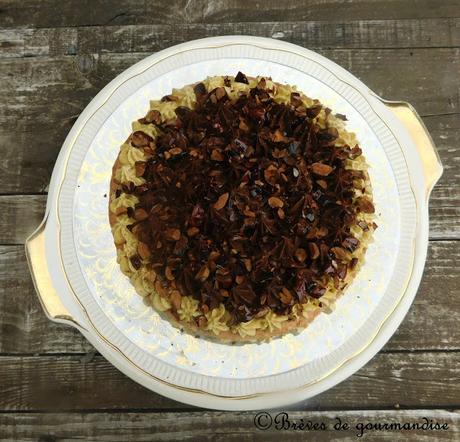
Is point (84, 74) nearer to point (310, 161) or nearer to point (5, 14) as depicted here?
point (5, 14)

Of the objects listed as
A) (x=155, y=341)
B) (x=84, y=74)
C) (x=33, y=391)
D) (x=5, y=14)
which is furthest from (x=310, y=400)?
(x=5, y=14)

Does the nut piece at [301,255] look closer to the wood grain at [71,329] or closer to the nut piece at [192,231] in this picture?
the nut piece at [192,231]

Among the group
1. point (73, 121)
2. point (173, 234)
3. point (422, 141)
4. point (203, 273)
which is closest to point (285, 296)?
point (203, 273)

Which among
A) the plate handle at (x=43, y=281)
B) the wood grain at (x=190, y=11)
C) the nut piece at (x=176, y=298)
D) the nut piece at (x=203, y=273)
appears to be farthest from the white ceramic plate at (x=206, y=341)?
the wood grain at (x=190, y=11)

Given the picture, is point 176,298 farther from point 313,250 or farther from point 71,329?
point 71,329

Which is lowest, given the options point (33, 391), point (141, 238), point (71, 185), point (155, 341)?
point (33, 391)

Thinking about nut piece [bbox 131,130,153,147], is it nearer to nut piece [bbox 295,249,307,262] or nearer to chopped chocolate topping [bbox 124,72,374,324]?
chopped chocolate topping [bbox 124,72,374,324]
